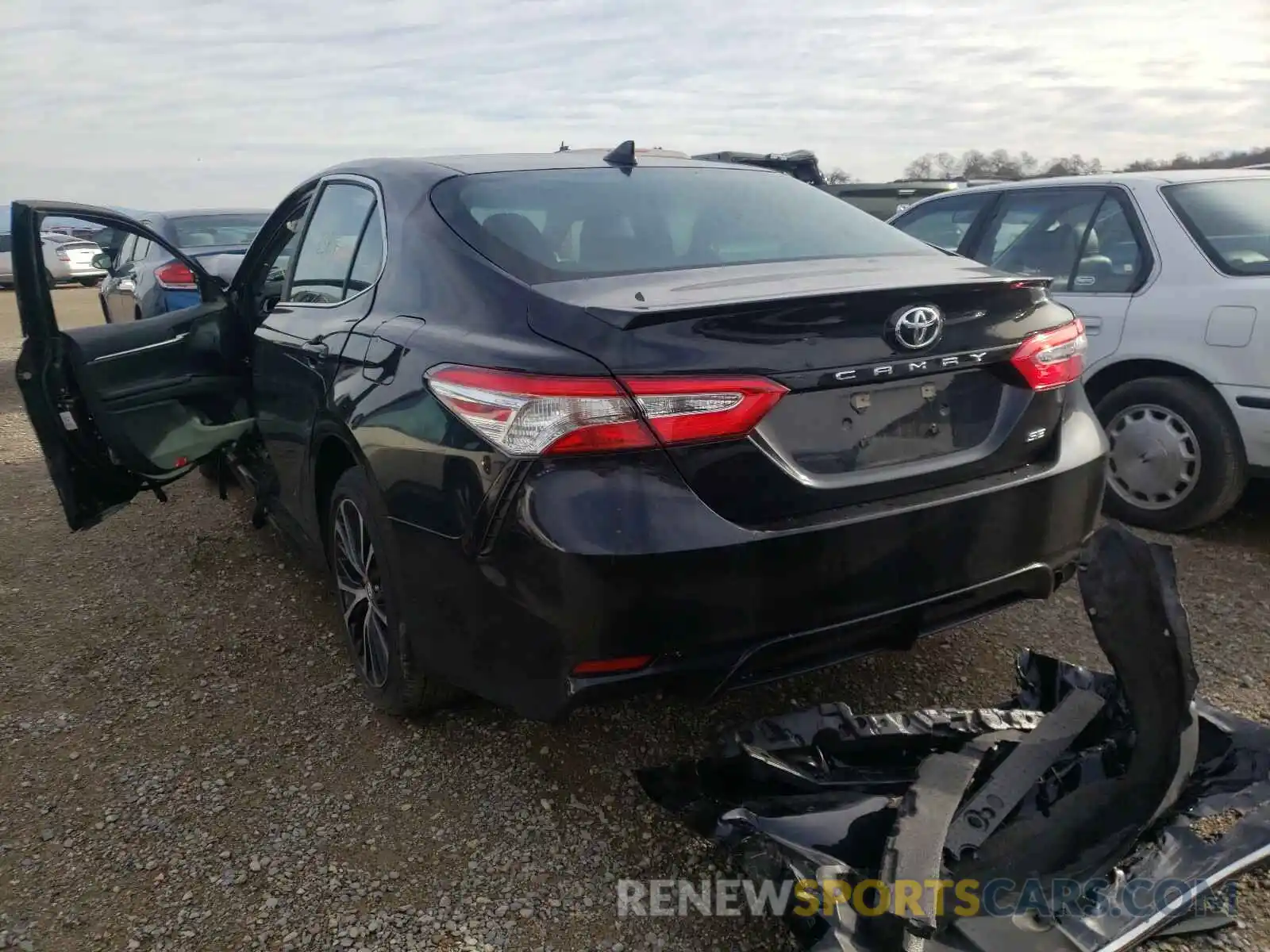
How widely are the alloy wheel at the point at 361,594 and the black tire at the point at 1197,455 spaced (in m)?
2.95

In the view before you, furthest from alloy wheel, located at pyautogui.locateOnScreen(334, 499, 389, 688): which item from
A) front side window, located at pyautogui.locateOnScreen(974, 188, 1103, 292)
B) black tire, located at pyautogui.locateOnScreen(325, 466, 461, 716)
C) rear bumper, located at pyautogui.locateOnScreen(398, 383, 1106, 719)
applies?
front side window, located at pyautogui.locateOnScreen(974, 188, 1103, 292)

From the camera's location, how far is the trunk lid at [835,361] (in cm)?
206

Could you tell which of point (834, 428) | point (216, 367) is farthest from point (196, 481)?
point (834, 428)

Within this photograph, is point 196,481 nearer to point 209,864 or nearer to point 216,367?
point 216,367

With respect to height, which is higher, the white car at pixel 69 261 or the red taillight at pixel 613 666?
the red taillight at pixel 613 666

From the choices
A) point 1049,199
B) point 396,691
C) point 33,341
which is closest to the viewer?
point 396,691

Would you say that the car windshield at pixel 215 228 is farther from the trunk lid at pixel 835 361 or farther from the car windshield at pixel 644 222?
the trunk lid at pixel 835 361

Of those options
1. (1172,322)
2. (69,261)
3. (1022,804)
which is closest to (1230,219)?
(1172,322)

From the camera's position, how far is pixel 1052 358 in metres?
2.49

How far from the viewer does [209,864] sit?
7.89ft

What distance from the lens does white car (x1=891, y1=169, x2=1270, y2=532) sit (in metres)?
3.87

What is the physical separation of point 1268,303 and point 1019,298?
6.36ft

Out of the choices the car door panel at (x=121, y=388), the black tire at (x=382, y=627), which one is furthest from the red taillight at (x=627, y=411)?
the car door panel at (x=121, y=388)

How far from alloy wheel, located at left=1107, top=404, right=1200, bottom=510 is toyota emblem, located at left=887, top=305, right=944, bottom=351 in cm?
221
